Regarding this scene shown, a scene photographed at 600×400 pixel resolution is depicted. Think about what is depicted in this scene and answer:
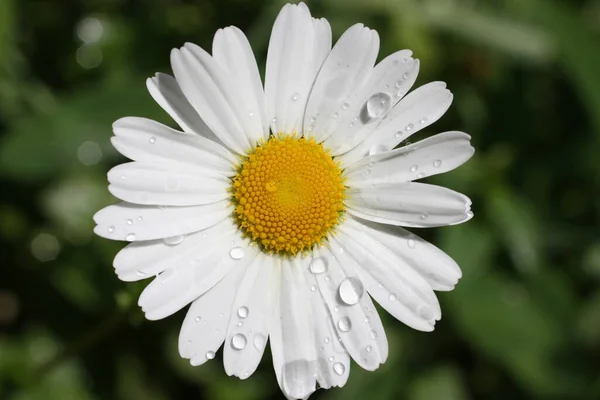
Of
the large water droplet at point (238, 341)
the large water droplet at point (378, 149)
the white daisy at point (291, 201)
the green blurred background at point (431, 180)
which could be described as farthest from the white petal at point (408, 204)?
the green blurred background at point (431, 180)

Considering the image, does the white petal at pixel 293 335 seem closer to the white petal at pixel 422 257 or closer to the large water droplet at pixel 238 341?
the large water droplet at pixel 238 341

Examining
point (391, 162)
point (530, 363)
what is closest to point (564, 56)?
point (530, 363)

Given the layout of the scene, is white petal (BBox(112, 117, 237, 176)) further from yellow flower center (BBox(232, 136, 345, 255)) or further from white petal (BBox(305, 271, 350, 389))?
white petal (BBox(305, 271, 350, 389))

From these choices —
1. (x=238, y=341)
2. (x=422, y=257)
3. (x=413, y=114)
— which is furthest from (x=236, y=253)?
(x=413, y=114)

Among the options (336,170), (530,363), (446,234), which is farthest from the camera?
(530,363)

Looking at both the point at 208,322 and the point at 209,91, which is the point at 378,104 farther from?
the point at 208,322

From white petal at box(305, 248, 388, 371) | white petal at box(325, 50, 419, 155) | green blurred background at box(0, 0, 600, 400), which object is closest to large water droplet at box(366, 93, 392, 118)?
white petal at box(325, 50, 419, 155)

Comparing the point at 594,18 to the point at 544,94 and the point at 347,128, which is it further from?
the point at 347,128
